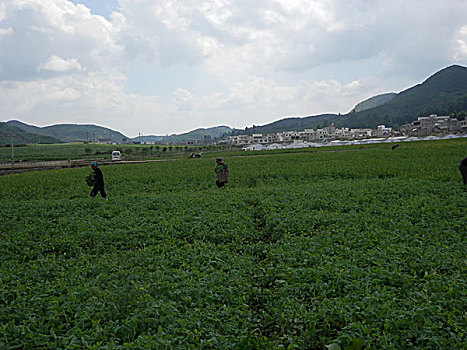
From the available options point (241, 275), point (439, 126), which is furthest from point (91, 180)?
point (439, 126)

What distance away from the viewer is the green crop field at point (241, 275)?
5.18 m

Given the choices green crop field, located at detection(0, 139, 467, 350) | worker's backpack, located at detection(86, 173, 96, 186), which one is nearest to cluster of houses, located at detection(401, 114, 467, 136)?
green crop field, located at detection(0, 139, 467, 350)

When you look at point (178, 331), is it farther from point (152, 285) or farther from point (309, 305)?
point (309, 305)

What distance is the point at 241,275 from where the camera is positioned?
7.57 m

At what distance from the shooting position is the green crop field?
17.0 ft

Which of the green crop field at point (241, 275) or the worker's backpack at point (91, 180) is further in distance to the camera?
the worker's backpack at point (91, 180)

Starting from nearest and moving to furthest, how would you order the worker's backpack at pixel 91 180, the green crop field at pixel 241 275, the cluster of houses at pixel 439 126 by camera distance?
the green crop field at pixel 241 275
the worker's backpack at pixel 91 180
the cluster of houses at pixel 439 126

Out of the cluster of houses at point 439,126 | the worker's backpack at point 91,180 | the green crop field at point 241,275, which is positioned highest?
the cluster of houses at point 439,126

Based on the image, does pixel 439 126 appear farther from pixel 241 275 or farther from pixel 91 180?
pixel 241 275

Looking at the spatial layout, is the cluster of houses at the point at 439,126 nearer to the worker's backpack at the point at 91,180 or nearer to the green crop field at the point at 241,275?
the green crop field at the point at 241,275

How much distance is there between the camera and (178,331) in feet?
17.0

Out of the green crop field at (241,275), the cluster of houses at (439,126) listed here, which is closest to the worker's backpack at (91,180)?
the green crop field at (241,275)

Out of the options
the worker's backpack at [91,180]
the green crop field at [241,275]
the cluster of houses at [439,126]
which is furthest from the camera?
the cluster of houses at [439,126]

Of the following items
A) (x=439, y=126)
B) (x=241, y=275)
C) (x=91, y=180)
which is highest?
(x=439, y=126)
